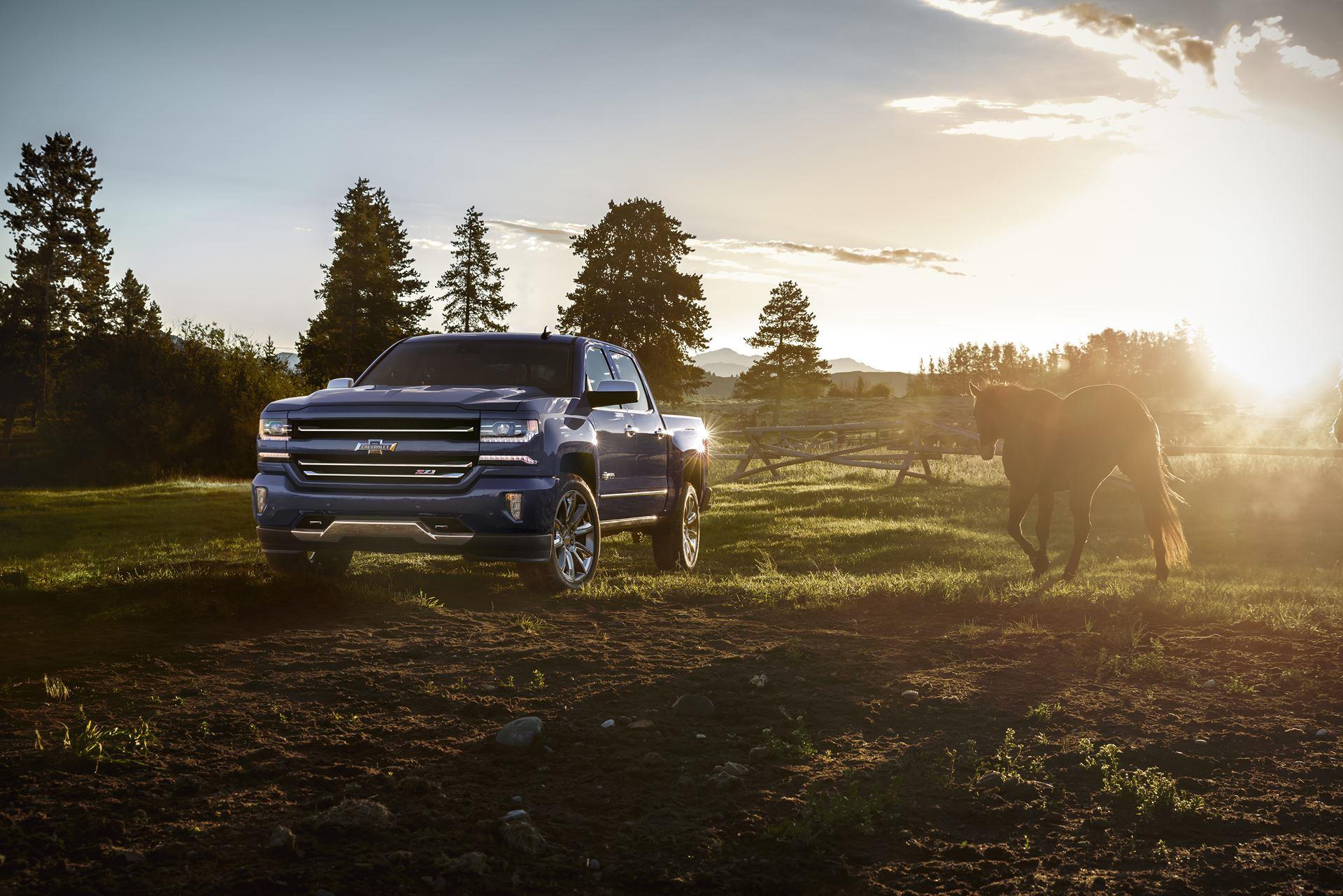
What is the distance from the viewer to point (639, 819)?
3648 millimetres

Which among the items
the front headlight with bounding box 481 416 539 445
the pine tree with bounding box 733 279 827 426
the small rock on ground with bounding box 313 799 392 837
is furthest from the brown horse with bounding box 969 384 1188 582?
the pine tree with bounding box 733 279 827 426

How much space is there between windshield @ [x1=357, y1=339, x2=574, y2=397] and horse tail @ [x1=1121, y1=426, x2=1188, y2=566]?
5.60 meters

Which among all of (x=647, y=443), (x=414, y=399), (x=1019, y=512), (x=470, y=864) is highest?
(x=414, y=399)

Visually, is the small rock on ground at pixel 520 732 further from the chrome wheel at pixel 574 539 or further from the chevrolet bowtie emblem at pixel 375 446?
the chevrolet bowtie emblem at pixel 375 446

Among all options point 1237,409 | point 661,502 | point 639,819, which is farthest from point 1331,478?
point 1237,409

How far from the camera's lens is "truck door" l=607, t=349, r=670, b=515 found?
1012 centimetres

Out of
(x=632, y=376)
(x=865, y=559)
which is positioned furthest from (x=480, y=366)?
(x=865, y=559)

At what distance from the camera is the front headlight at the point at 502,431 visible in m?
7.91

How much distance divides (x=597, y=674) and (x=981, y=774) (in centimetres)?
242

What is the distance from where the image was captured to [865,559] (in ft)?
39.7

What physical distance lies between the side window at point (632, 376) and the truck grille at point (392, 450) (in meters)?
2.53

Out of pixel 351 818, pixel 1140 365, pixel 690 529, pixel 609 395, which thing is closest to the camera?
pixel 351 818

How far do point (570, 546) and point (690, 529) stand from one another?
10.1ft

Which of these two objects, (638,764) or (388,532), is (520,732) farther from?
(388,532)
